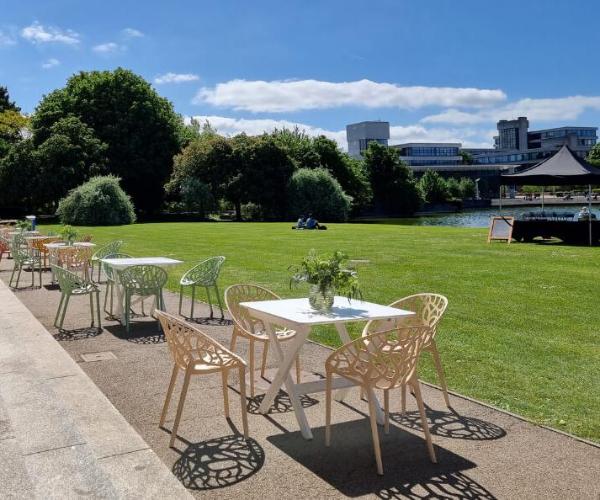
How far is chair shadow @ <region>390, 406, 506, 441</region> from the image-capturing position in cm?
455

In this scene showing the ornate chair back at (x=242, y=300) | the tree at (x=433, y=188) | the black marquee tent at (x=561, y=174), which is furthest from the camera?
the tree at (x=433, y=188)

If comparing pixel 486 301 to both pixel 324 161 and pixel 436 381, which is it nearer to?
pixel 436 381

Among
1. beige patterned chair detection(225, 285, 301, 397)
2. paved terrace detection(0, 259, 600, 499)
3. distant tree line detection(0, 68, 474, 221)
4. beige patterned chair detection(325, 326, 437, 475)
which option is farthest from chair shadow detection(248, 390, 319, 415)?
distant tree line detection(0, 68, 474, 221)

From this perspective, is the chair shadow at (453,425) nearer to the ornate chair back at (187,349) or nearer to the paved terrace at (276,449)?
the paved terrace at (276,449)

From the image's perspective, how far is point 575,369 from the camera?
6.20m

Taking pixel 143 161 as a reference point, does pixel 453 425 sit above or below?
below

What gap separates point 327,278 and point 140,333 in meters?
4.23

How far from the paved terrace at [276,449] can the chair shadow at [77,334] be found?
6.15 feet

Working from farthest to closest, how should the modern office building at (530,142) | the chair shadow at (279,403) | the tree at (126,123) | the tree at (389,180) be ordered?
the modern office building at (530,142) → the tree at (389,180) → the tree at (126,123) → the chair shadow at (279,403)

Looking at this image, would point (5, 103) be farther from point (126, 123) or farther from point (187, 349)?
point (187, 349)

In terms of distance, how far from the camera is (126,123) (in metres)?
52.9

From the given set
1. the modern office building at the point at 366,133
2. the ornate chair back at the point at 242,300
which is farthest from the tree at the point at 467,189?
the ornate chair back at the point at 242,300

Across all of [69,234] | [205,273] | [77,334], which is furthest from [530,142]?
[77,334]

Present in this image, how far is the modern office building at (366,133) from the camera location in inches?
7416
